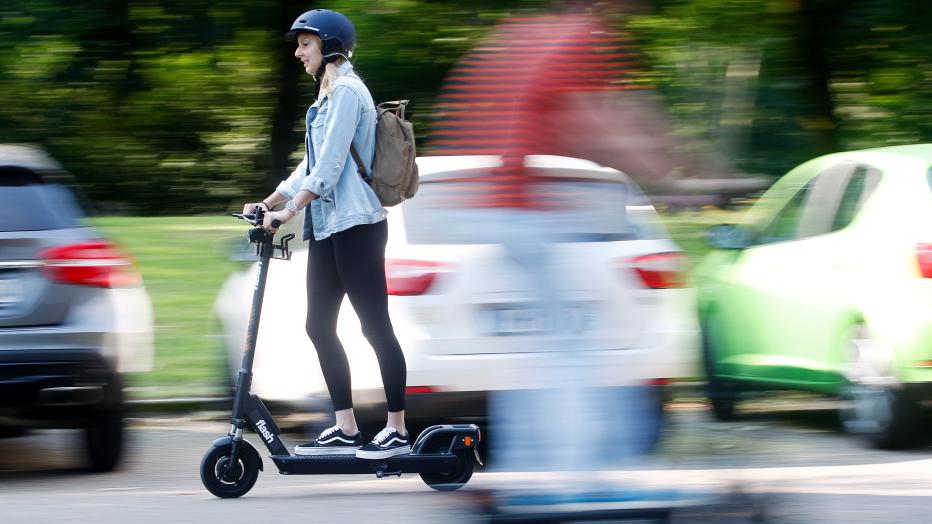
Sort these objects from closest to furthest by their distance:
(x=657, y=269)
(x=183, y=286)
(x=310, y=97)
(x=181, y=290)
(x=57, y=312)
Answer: (x=57, y=312), (x=657, y=269), (x=181, y=290), (x=183, y=286), (x=310, y=97)

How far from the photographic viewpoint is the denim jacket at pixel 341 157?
579 cm

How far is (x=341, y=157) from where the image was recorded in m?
5.80

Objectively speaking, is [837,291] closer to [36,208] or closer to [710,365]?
[710,365]

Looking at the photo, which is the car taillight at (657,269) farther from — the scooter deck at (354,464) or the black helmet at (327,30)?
the black helmet at (327,30)

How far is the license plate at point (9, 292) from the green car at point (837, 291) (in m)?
3.06

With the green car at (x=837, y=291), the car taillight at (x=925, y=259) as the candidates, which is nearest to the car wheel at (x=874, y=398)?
the green car at (x=837, y=291)

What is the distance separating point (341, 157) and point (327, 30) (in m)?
0.51

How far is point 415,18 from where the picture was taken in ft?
52.3

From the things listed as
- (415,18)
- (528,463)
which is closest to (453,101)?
(528,463)

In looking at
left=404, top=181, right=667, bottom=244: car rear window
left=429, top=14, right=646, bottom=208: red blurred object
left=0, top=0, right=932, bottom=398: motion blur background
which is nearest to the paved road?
left=404, top=181, right=667, bottom=244: car rear window

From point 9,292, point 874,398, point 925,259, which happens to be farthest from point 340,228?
Answer: point 874,398

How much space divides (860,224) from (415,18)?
9.07 metres

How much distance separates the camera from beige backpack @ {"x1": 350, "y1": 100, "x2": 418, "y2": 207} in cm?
588

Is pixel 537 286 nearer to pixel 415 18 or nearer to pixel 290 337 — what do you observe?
pixel 290 337
